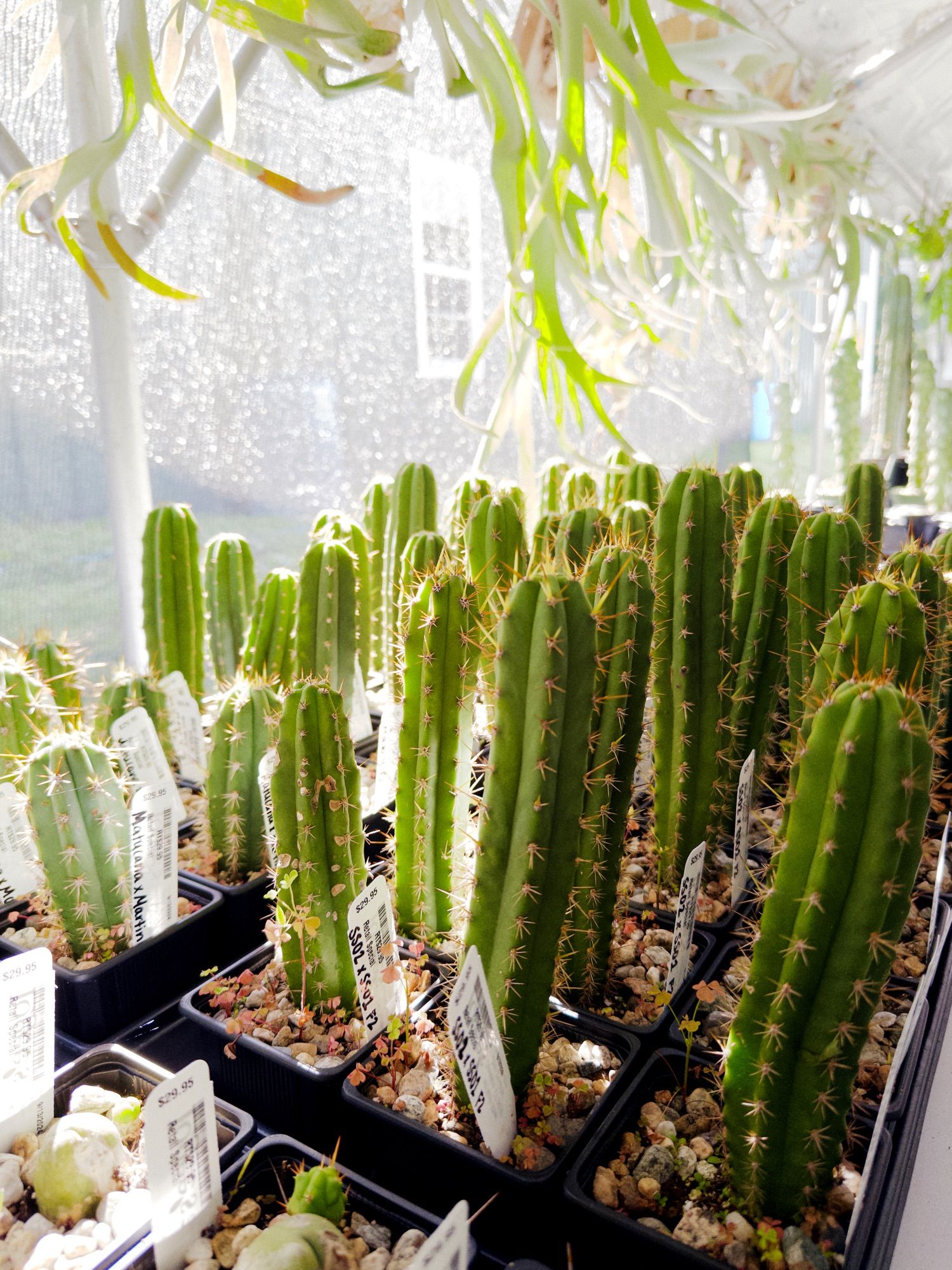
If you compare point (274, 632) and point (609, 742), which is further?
point (274, 632)

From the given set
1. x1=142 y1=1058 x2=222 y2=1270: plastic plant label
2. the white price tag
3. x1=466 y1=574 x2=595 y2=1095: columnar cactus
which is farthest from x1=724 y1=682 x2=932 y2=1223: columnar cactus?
the white price tag

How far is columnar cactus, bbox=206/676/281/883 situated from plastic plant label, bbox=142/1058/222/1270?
0.53 metres

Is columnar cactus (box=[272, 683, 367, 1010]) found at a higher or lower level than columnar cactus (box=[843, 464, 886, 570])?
lower

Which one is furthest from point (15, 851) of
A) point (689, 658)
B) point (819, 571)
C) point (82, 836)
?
point (819, 571)

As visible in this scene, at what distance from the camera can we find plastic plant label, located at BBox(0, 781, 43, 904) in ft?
3.59

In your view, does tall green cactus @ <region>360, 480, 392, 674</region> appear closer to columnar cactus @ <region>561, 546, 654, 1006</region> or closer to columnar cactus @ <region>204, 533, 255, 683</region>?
columnar cactus @ <region>204, 533, 255, 683</region>

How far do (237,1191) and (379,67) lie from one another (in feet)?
3.55

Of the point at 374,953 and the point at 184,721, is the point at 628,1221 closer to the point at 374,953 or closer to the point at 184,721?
the point at 374,953

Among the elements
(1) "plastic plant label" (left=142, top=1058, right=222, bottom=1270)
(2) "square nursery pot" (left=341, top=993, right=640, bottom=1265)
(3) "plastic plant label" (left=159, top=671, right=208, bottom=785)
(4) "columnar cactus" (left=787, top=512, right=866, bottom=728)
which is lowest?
(2) "square nursery pot" (left=341, top=993, right=640, bottom=1265)

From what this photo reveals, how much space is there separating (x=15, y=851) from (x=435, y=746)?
22.5 inches

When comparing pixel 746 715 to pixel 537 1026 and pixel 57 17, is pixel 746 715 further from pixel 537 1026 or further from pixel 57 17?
pixel 57 17

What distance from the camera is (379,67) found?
0.94 meters

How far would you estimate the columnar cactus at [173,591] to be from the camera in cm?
152

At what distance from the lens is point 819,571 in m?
1.15
